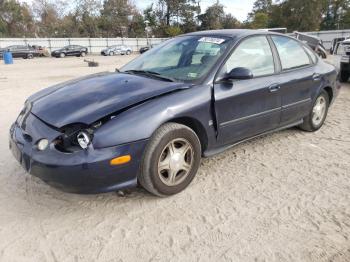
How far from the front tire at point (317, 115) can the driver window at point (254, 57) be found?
127cm

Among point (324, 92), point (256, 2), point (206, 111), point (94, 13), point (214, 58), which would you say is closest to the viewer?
point (206, 111)

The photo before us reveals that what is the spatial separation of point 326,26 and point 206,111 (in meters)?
70.0

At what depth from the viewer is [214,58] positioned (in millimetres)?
3486

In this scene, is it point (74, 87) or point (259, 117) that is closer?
point (74, 87)

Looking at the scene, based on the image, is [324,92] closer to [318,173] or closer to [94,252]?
[318,173]

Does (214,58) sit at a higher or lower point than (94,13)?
lower

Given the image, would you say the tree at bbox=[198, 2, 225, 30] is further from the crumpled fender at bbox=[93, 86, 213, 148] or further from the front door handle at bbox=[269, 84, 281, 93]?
the crumpled fender at bbox=[93, 86, 213, 148]

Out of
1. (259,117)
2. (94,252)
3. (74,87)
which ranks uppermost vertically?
(74,87)

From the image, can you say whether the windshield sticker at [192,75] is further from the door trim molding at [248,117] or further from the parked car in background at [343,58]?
the parked car in background at [343,58]

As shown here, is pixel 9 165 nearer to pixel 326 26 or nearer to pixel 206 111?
pixel 206 111

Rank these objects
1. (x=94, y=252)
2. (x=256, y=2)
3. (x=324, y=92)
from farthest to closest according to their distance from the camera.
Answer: (x=256, y=2) < (x=324, y=92) < (x=94, y=252)

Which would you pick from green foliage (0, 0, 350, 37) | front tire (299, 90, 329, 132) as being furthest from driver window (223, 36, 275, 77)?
green foliage (0, 0, 350, 37)

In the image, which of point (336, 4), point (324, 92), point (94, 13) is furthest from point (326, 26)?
point (324, 92)

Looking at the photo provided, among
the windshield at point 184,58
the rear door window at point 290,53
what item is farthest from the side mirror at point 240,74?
the rear door window at point 290,53
